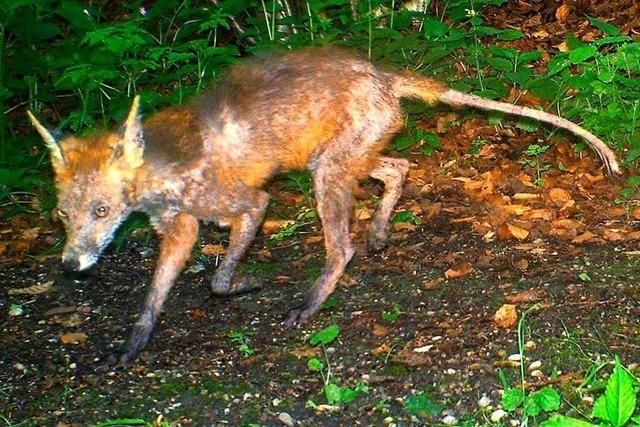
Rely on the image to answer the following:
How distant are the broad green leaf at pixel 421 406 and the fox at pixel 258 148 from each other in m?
1.34

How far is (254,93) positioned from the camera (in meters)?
6.67

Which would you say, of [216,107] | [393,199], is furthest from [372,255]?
[216,107]

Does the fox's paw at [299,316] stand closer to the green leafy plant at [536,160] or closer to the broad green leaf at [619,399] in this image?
the broad green leaf at [619,399]

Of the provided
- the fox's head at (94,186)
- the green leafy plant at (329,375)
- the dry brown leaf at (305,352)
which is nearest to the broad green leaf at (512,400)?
the green leafy plant at (329,375)

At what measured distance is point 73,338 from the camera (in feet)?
20.9

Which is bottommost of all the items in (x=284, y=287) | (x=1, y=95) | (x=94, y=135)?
(x=284, y=287)

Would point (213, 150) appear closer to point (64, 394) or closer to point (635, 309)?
point (64, 394)

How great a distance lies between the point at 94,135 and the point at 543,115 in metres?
3.03

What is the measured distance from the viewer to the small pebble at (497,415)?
492 centimetres

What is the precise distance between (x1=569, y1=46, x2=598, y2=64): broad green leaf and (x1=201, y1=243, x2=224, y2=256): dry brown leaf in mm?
3271

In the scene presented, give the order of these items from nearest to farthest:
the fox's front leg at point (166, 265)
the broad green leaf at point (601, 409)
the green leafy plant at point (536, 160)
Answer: the broad green leaf at point (601, 409), the fox's front leg at point (166, 265), the green leafy plant at point (536, 160)

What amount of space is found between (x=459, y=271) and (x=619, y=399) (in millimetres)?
2480

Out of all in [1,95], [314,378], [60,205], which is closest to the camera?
[314,378]

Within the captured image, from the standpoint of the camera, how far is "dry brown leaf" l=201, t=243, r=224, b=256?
25.2 feet
